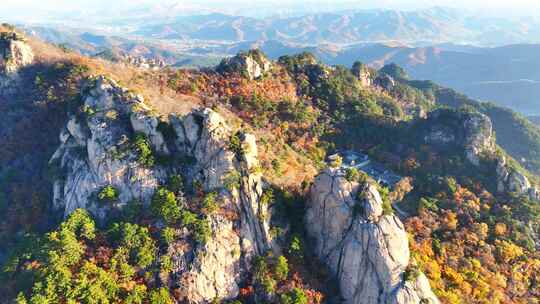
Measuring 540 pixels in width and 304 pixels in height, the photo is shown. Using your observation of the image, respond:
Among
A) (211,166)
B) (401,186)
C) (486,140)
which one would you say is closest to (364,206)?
(211,166)

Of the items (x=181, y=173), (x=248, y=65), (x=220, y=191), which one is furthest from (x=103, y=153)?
(x=248, y=65)

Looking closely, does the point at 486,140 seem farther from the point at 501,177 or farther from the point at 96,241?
the point at 96,241

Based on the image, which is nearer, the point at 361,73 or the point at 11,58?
the point at 11,58

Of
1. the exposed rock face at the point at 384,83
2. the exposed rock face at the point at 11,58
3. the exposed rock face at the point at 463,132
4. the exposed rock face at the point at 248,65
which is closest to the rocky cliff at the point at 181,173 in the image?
the exposed rock face at the point at 248,65

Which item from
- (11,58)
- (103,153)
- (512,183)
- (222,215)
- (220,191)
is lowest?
(512,183)

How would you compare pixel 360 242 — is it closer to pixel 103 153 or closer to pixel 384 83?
pixel 103 153

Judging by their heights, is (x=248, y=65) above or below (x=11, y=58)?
below

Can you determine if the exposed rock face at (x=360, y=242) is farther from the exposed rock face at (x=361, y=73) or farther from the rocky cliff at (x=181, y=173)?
the exposed rock face at (x=361, y=73)
